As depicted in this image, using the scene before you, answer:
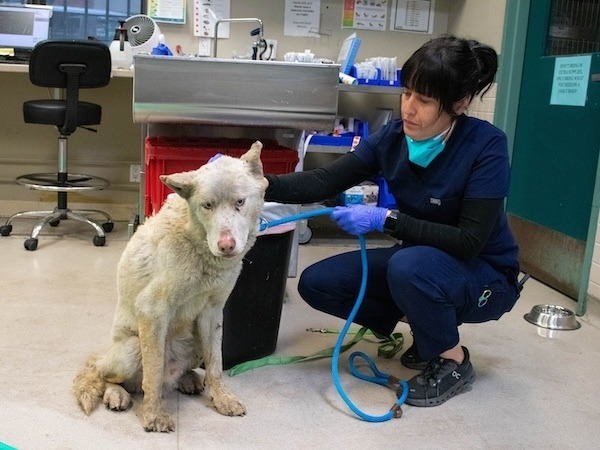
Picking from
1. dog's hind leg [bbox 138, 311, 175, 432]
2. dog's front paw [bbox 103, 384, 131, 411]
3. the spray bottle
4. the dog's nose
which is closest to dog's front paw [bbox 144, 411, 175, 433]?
dog's hind leg [bbox 138, 311, 175, 432]

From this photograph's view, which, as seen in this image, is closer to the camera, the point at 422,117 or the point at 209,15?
Result: the point at 422,117

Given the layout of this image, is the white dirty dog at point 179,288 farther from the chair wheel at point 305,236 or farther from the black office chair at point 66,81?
the chair wheel at point 305,236

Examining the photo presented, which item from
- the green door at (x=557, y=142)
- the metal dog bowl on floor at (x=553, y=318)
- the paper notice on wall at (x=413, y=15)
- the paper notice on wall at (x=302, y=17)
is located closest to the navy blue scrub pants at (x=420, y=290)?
the metal dog bowl on floor at (x=553, y=318)

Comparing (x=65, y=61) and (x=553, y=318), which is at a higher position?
(x=65, y=61)

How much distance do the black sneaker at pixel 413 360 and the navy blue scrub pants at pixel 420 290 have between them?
136mm

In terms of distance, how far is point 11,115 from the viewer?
3953 mm

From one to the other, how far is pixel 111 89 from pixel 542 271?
8.73 feet

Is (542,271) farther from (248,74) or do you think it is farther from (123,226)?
(123,226)

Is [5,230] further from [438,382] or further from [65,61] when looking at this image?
[438,382]

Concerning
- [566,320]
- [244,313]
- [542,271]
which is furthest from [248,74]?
[542,271]

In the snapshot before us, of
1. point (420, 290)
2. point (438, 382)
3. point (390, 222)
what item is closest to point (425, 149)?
point (390, 222)

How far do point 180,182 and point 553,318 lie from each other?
69.3 inches

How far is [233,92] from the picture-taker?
214 cm

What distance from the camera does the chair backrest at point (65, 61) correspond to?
10.5ft
